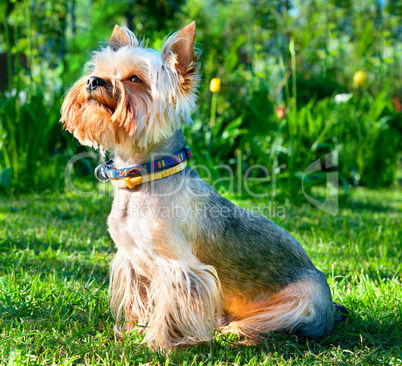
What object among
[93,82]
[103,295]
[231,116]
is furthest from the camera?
[231,116]

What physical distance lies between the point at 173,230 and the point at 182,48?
0.96 metres

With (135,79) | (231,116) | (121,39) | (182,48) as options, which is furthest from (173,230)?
(231,116)

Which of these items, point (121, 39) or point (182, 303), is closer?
point (182, 303)

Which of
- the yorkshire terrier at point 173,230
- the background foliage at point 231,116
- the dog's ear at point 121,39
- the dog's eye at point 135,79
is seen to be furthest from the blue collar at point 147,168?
the background foliage at point 231,116

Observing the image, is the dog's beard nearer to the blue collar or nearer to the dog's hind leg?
the blue collar

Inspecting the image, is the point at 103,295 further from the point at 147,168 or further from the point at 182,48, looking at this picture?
the point at 182,48

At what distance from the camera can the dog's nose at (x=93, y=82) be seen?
198 centimetres

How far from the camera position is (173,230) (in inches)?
81.7

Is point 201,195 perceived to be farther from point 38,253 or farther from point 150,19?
point 150,19

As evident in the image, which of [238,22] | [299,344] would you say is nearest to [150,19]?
[299,344]

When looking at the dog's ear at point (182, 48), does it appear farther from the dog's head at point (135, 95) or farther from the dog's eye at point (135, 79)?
the dog's eye at point (135, 79)

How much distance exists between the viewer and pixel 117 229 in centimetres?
214

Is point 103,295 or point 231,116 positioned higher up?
point 231,116

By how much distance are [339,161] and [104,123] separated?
5601mm
